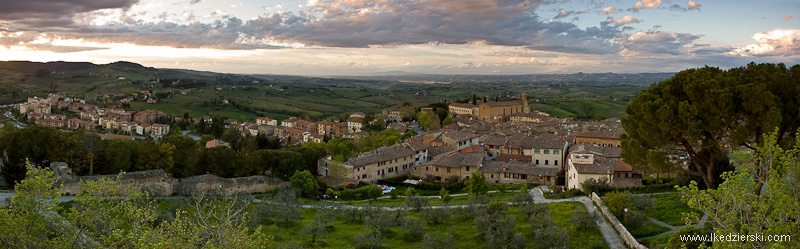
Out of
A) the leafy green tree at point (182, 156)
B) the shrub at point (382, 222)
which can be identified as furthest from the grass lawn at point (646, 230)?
the leafy green tree at point (182, 156)

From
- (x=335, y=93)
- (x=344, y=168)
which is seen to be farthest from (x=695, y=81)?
(x=335, y=93)

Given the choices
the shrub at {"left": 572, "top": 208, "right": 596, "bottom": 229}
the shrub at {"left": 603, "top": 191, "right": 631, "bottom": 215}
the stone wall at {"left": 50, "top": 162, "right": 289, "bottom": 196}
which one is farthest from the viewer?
the stone wall at {"left": 50, "top": 162, "right": 289, "bottom": 196}

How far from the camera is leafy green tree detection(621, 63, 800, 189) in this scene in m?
19.1

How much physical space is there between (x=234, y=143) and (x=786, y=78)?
54.5 m

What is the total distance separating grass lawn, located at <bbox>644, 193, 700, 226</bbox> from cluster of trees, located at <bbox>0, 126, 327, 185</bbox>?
85.3 feet

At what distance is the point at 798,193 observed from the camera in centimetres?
1012

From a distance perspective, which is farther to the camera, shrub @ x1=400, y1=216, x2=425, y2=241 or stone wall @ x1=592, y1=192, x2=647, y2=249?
shrub @ x1=400, y1=216, x2=425, y2=241

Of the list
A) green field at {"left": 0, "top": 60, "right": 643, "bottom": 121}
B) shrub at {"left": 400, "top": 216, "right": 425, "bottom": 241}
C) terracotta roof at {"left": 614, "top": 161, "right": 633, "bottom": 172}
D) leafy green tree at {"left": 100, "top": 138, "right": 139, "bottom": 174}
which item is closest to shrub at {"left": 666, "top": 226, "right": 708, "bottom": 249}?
shrub at {"left": 400, "top": 216, "right": 425, "bottom": 241}

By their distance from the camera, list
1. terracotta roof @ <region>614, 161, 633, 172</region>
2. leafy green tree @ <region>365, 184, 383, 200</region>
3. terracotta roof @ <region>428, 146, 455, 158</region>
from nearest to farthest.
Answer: terracotta roof @ <region>614, 161, 633, 172</region> → leafy green tree @ <region>365, 184, 383, 200</region> → terracotta roof @ <region>428, 146, 455, 158</region>

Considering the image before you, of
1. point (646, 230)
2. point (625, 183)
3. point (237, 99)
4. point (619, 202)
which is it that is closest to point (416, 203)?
point (619, 202)

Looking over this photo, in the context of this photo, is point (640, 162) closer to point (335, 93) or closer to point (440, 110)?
point (440, 110)

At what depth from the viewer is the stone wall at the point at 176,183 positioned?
28888 mm

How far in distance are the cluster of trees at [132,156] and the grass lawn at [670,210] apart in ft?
85.3

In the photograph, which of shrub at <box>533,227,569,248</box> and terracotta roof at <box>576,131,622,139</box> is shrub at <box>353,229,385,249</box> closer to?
shrub at <box>533,227,569,248</box>
